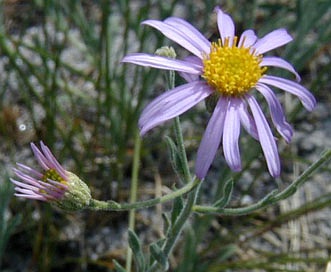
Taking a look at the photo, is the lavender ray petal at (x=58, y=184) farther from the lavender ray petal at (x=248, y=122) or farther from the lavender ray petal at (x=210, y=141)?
the lavender ray petal at (x=248, y=122)

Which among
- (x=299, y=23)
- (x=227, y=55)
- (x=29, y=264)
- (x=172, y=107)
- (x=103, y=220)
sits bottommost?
(x=29, y=264)

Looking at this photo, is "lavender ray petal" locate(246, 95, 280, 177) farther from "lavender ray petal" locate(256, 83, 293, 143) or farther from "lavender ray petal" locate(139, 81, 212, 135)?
"lavender ray petal" locate(139, 81, 212, 135)

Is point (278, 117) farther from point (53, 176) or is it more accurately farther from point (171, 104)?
point (53, 176)

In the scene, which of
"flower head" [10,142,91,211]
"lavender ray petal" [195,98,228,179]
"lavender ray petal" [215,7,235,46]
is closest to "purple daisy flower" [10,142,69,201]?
"flower head" [10,142,91,211]

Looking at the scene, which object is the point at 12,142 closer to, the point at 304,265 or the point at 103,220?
the point at 103,220

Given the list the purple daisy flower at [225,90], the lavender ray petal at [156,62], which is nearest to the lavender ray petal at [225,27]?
the purple daisy flower at [225,90]

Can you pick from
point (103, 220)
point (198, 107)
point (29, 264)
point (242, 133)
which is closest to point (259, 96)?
point (242, 133)
